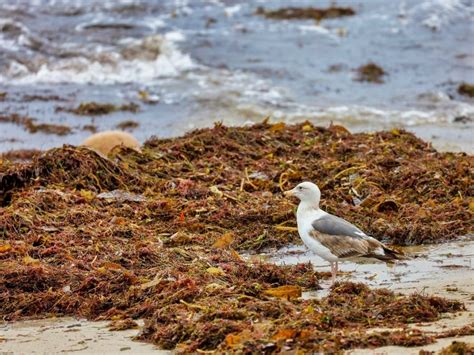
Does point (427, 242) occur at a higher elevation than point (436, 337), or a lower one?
lower

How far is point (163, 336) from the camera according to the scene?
5.38 meters

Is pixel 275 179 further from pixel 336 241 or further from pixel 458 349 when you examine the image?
pixel 458 349

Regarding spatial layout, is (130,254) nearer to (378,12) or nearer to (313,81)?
(313,81)

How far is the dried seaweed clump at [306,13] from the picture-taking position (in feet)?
77.9

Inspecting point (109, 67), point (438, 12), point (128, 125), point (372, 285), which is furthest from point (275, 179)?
point (438, 12)

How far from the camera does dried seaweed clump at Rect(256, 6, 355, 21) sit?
23.7m

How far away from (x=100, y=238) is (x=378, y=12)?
17.7m

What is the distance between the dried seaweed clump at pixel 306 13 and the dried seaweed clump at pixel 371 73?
15.4 feet

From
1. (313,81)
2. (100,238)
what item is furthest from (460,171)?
(313,81)

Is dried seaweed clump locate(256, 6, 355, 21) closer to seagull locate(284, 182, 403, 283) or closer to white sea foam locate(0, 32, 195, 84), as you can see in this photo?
white sea foam locate(0, 32, 195, 84)

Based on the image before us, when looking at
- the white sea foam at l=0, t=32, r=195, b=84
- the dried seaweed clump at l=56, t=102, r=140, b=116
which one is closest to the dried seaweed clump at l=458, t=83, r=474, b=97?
the white sea foam at l=0, t=32, r=195, b=84

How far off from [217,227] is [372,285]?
1.89 meters

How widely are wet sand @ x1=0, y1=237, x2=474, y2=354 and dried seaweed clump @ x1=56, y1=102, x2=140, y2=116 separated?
8956mm

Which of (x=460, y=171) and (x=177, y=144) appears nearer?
(x=460, y=171)
